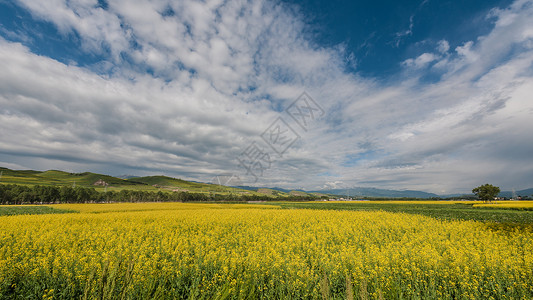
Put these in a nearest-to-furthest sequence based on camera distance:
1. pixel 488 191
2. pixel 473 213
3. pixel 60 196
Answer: pixel 473 213, pixel 488 191, pixel 60 196

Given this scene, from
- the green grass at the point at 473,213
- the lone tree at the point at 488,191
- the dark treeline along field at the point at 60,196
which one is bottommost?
the dark treeline along field at the point at 60,196

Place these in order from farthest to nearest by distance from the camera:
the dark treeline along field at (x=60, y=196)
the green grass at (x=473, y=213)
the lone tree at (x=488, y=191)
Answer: the dark treeline along field at (x=60, y=196) → the lone tree at (x=488, y=191) → the green grass at (x=473, y=213)

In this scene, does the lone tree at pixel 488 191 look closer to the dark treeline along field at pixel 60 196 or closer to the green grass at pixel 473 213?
the green grass at pixel 473 213

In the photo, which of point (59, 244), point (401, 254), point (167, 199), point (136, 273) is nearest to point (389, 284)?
point (401, 254)

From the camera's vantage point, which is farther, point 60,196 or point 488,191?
point 60,196

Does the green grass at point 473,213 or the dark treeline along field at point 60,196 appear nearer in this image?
the green grass at point 473,213

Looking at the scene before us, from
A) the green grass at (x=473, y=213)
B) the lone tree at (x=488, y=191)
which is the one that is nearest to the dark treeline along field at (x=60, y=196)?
the green grass at (x=473, y=213)

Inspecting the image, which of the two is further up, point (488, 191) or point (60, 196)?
point (488, 191)

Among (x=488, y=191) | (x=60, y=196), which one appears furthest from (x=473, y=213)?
(x=60, y=196)

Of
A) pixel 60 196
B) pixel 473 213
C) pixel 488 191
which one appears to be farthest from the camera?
pixel 60 196

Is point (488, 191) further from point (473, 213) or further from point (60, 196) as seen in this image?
point (60, 196)

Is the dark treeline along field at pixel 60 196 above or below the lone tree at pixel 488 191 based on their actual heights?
Answer: below

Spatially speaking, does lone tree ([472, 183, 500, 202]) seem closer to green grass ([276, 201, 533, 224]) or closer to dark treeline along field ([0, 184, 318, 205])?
green grass ([276, 201, 533, 224])

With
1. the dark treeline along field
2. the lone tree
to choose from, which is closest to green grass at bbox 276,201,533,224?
the lone tree
